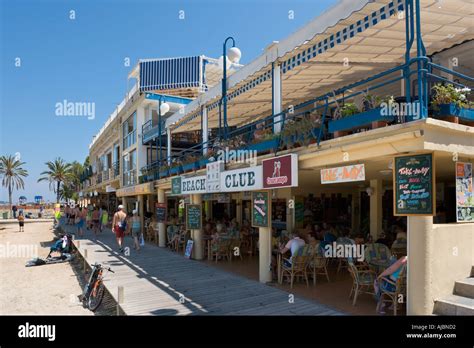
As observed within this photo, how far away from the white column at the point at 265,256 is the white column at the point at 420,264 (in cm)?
384

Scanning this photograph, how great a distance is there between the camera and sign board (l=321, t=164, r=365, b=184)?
6223 millimetres

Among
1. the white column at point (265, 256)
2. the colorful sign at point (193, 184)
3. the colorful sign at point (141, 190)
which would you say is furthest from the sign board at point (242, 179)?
the colorful sign at point (141, 190)

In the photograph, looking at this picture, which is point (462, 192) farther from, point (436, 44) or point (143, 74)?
point (143, 74)

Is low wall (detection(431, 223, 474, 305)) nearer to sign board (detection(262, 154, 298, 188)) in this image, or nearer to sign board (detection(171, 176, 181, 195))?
sign board (detection(262, 154, 298, 188))

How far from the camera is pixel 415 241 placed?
17.8 ft

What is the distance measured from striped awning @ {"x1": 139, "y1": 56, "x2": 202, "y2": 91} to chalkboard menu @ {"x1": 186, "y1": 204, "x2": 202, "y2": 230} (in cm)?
1544

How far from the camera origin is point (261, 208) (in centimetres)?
909

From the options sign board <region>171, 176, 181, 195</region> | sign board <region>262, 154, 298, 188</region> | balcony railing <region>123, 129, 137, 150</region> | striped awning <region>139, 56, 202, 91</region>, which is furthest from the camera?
striped awning <region>139, 56, 202, 91</region>

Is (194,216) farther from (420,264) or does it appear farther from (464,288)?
(464,288)

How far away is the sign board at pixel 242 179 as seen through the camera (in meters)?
8.72

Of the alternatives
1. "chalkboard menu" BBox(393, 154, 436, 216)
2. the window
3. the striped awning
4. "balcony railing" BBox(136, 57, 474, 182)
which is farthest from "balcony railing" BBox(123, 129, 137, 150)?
"chalkboard menu" BBox(393, 154, 436, 216)

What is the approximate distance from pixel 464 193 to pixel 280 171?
132 inches
